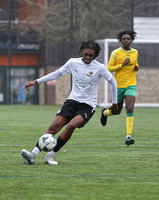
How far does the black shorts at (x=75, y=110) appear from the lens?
7523 mm

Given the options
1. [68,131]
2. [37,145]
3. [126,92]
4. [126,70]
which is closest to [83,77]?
[68,131]

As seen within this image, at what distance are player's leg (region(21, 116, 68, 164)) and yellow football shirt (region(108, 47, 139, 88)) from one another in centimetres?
342

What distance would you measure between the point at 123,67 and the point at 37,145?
4.00 meters

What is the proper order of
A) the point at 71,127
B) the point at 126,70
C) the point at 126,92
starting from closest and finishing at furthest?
the point at 71,127, the point at 126,92, the point at 126,70

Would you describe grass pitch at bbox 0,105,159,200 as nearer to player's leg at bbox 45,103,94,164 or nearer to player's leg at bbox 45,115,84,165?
player's leg at bbox 45,115,84,165

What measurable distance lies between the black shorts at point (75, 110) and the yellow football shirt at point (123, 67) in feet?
10.5

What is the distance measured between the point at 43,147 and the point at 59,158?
3.21 ft

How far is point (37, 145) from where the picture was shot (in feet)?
24.2

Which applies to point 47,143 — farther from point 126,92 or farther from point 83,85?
point 126,92

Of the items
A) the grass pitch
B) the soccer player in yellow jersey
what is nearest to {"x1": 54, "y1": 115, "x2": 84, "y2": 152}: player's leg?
the grass pitch

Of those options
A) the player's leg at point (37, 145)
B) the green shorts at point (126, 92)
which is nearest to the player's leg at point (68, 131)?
the player's leg at point (37, 145)

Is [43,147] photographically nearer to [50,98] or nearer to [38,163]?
[38,163]

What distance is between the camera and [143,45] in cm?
2608

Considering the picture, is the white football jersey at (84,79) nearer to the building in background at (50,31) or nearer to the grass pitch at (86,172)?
the grass pitch at (86,172)
